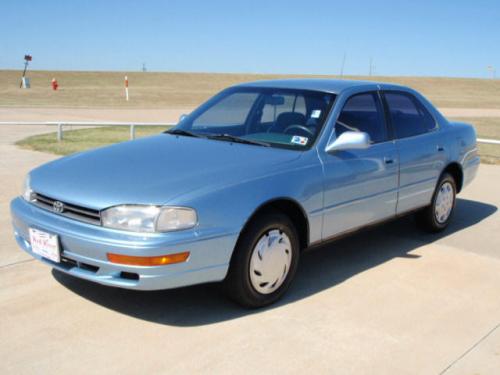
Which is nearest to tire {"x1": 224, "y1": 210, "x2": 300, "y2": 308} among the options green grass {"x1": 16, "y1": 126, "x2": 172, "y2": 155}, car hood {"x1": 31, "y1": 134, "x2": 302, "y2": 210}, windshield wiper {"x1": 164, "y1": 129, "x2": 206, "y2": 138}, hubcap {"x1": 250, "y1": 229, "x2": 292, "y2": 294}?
hubcap {"x1": 250, "y1": 229, "x2": 292, "y2": 294}

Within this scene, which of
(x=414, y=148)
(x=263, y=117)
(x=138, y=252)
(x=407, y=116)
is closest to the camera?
(x=138, y=252)

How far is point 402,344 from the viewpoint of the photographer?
3.61 metres

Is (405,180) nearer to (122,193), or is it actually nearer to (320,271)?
(320,271)

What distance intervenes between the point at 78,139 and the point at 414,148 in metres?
8.91

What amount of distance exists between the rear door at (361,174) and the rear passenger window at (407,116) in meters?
0.19

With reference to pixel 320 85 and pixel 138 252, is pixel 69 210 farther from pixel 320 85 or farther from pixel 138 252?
pixel 320 85

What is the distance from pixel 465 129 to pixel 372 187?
207 centimetres

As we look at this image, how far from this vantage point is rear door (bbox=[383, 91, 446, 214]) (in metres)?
5.27

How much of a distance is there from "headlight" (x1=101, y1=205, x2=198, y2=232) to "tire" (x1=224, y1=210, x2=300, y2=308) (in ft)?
1.51

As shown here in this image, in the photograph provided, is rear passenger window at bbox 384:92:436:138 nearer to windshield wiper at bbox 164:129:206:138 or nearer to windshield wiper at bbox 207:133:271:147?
windshield wiper at bbox 207:133:271:147

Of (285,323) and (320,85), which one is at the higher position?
(320,85)

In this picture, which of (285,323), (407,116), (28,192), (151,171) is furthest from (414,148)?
(28,192)

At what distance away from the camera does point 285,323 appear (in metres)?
3.85

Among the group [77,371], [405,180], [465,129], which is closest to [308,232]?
[405,180]
